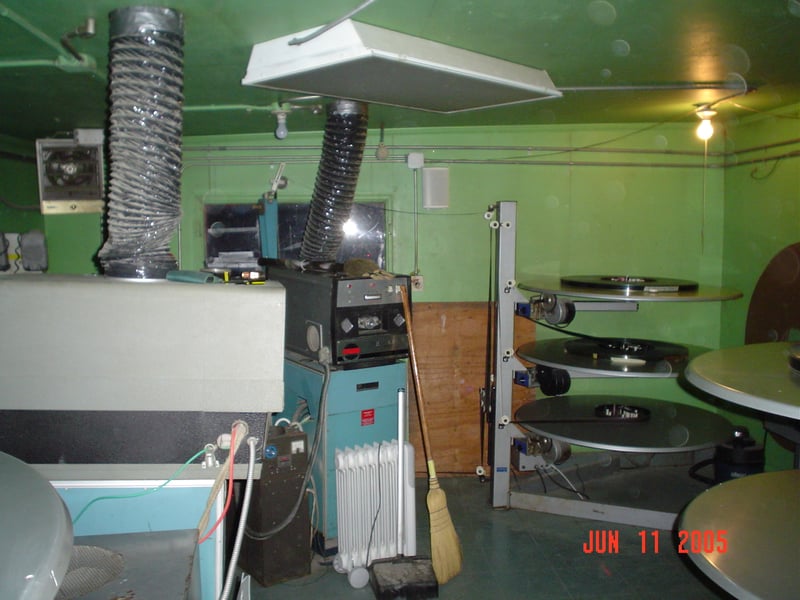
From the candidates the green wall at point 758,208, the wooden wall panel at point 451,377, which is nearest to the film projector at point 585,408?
the wooden wall panel at point 451,377

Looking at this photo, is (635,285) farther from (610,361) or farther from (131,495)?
(131,495)

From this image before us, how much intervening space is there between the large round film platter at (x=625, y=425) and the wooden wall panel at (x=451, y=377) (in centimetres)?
55

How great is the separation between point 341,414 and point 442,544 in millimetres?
812

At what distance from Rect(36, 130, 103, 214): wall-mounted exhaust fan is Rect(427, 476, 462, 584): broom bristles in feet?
9.77

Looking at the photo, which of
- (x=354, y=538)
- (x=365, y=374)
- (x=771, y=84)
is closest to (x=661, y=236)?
(x=771, y=84)

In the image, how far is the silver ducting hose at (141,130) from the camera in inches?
74.3

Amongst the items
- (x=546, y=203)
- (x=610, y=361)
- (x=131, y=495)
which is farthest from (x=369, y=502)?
(x=546, y=203)

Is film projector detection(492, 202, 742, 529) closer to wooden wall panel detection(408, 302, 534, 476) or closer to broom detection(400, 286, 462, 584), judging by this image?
wooden wall panel detection(408, 302, 534, 476)

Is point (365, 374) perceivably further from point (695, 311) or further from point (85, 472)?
point (695, 311)

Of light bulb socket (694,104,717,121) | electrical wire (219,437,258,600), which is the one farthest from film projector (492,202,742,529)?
electrical wire (219,437,258,600)

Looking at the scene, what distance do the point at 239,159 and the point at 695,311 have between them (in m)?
3.51

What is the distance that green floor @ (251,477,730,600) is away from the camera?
271 centimetres

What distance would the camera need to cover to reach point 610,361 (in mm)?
3219

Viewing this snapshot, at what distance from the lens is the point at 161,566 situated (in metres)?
1.14
